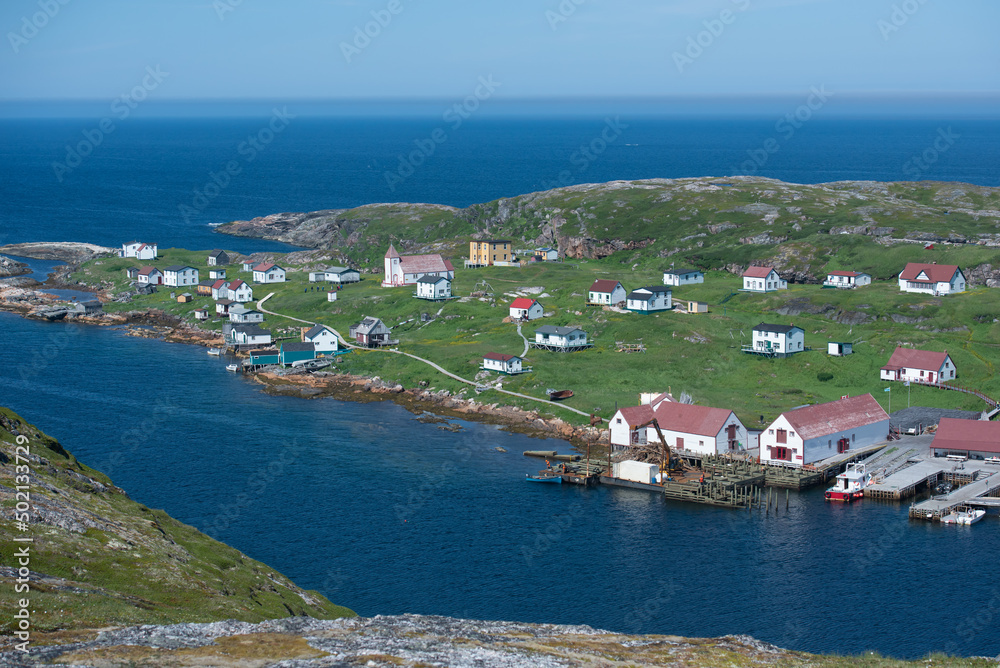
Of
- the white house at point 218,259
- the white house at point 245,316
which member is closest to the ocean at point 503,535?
the white house at point 245,316

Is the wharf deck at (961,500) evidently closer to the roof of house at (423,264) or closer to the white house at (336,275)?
the roof of house at (423,264)

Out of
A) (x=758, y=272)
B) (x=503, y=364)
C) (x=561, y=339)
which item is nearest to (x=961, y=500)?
(x=503, y=364)

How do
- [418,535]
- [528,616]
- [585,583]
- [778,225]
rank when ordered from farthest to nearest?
[778,225], [418,535], [585,583], [528,616]

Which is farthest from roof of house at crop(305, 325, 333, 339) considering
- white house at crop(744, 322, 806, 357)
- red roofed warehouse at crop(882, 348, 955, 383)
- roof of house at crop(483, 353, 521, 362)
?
red roofed warehouse at crop(882, 348, 955, 383)

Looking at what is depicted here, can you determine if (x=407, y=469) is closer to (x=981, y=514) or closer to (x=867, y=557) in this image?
(x=867, y=557)

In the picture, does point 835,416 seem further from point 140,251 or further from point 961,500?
point 140,251

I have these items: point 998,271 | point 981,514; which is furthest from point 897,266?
point 981,514
